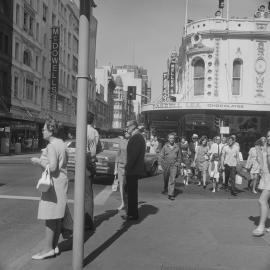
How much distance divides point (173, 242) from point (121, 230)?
1.08 meters

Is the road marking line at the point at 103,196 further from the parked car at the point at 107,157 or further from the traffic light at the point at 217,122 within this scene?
the traffic light at the point at 217,122

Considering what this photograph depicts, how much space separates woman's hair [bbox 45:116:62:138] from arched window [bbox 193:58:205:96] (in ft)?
102

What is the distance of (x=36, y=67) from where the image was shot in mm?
48344

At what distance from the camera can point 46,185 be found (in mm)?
5602

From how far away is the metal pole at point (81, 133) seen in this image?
5.36 metres

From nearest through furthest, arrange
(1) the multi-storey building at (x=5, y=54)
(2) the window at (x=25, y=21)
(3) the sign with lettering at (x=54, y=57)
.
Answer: (1) the multi-storey building at (x=5, y=54)
(2) the window at (x=25, y=21)
(3) the sign with lettering at (x=54, y=57)

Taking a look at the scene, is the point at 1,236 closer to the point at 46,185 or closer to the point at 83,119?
the point at 46,185

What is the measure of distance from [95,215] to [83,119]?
4230 millimetres

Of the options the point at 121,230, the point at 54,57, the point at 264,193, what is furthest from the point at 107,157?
the point at 54,57

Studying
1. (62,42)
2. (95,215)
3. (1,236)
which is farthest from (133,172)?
(62,42)

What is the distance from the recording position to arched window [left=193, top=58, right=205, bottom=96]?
36406 mm

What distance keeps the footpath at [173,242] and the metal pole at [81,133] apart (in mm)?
362

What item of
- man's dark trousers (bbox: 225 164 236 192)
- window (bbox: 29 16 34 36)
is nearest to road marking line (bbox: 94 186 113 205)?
man's dark trousers (bbox: 225 164 236 192)

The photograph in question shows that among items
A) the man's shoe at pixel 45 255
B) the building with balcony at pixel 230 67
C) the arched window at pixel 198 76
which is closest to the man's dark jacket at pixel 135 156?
the man's shoe at pixel 45 255
